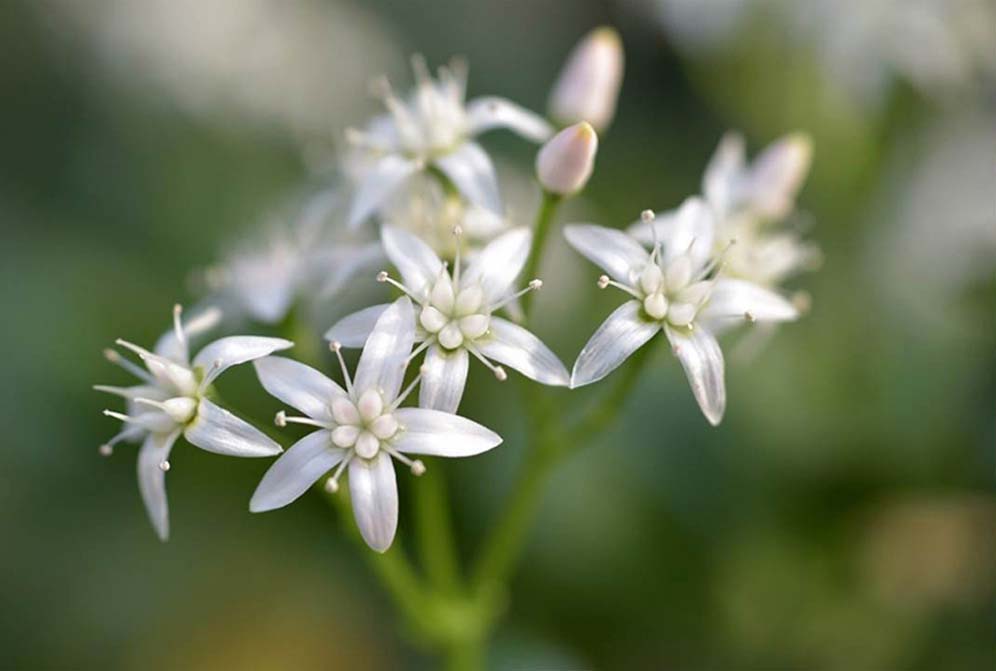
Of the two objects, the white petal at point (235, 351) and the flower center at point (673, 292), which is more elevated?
the flower center at point (673, 292)

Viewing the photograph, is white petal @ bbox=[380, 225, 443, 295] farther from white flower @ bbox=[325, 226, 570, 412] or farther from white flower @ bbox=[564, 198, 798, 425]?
white flower @ bbox=[564, 198, 798, 425]

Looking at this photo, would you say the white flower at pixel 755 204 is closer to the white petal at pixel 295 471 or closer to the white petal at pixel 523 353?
the white petal at pixel 523 353

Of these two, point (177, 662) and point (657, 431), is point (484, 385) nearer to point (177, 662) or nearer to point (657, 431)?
point (657, 431)

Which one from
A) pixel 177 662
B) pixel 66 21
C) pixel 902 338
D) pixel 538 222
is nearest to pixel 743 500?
pixel 902 338

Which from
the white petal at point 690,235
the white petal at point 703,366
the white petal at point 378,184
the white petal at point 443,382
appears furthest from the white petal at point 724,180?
the white petal at point 443,382

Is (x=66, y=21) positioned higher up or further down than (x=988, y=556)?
higher up

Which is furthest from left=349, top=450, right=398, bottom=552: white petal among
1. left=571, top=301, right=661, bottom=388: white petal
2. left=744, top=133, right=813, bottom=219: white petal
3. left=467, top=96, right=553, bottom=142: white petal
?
left=744, top=133, right=813, bottom=219: white petal

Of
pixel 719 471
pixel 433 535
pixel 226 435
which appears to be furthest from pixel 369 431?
pixel 719 471
